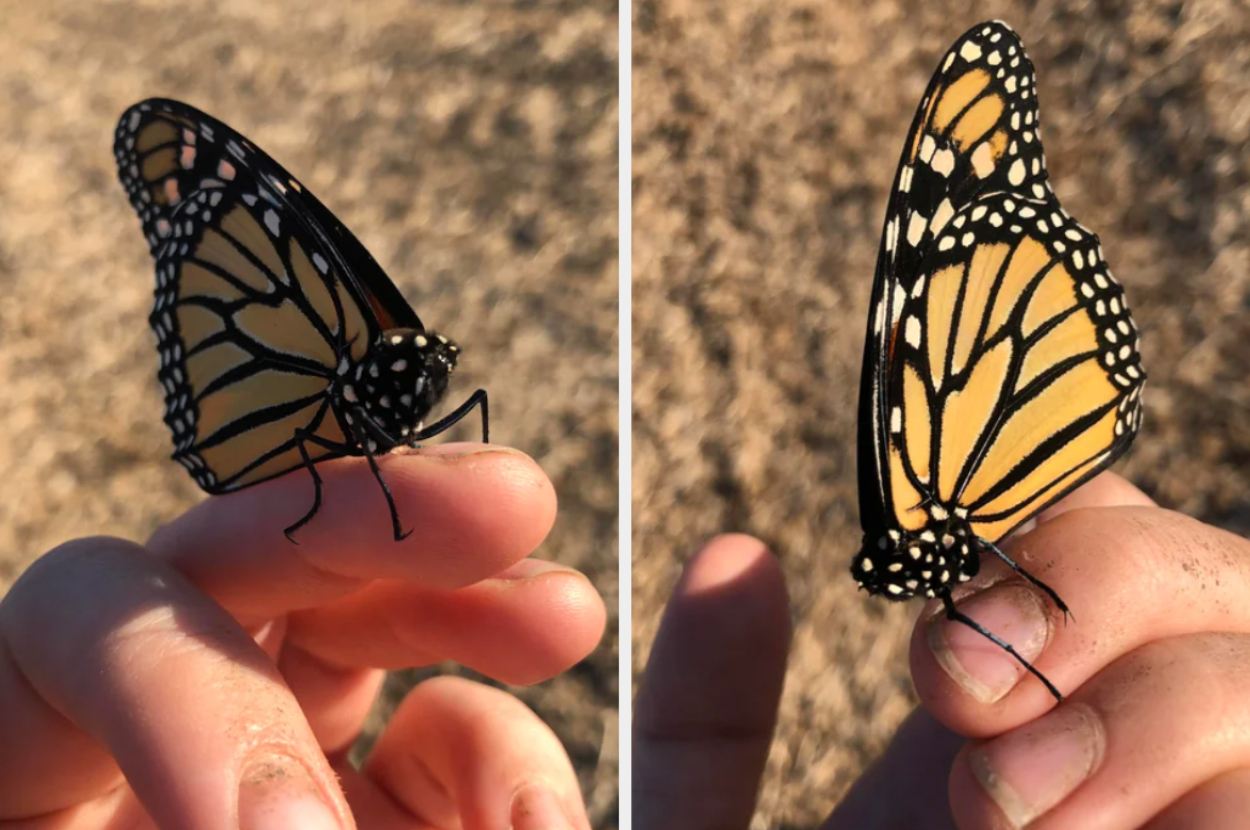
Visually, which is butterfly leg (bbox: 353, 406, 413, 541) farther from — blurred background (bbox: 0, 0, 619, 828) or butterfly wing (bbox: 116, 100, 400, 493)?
blurred background (bbox: 0, 0, 619, 828)

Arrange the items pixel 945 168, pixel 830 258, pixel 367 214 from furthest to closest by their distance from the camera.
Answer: pixel 367 214 → pixel 830 258 → pixel 945 168

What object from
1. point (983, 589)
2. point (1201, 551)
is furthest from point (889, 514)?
point (1201, 551)

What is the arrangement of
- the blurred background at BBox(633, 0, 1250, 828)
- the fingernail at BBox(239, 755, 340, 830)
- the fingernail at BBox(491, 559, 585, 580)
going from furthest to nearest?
the blurred background at BBox(633, 0, 1250, 828)
the fingernail at BBox(491, 559, 585, 580)
the fingernail at BBox(239, 755, 340, 830)

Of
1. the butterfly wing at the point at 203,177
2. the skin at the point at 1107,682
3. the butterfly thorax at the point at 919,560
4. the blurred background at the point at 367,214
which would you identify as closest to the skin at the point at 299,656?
the butterfly wing at the point at 203,177

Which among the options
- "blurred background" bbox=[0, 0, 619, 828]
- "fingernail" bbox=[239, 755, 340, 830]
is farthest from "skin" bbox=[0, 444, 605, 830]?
"blurred background" bbox=[0, 0, 619, 828]

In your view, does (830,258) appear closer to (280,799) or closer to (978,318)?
(978,318)

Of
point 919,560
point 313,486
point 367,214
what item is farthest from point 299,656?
point 367,214

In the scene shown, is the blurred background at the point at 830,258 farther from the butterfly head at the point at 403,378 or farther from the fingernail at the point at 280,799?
the fingernail at the point at 280,799

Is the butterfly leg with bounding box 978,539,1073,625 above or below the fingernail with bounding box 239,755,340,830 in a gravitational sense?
above
